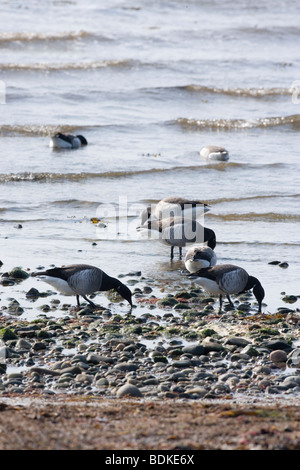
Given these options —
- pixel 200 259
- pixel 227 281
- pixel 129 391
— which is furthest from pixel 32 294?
pixel 129 391

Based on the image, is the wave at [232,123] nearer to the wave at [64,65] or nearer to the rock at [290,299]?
the wave at [64,65]

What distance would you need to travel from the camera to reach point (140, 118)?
19375 mm

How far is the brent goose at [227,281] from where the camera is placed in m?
8.30

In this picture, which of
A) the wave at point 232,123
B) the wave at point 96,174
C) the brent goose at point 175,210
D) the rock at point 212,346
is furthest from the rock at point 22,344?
the wave at point 232,123

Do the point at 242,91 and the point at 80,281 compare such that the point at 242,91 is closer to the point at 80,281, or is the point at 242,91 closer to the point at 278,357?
the point at 80,281

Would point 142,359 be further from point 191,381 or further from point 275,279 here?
point 275,279

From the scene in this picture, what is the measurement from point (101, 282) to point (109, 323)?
36.1 inches

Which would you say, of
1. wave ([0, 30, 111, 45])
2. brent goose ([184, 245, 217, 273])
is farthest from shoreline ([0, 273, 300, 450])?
wave ([0, 30, 111, 45])

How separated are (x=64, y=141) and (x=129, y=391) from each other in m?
11.4

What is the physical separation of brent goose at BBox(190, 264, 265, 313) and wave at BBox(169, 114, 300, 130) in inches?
447

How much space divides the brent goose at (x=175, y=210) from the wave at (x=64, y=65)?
13094 millimetres

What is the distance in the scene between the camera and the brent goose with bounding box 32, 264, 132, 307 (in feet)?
26.6
